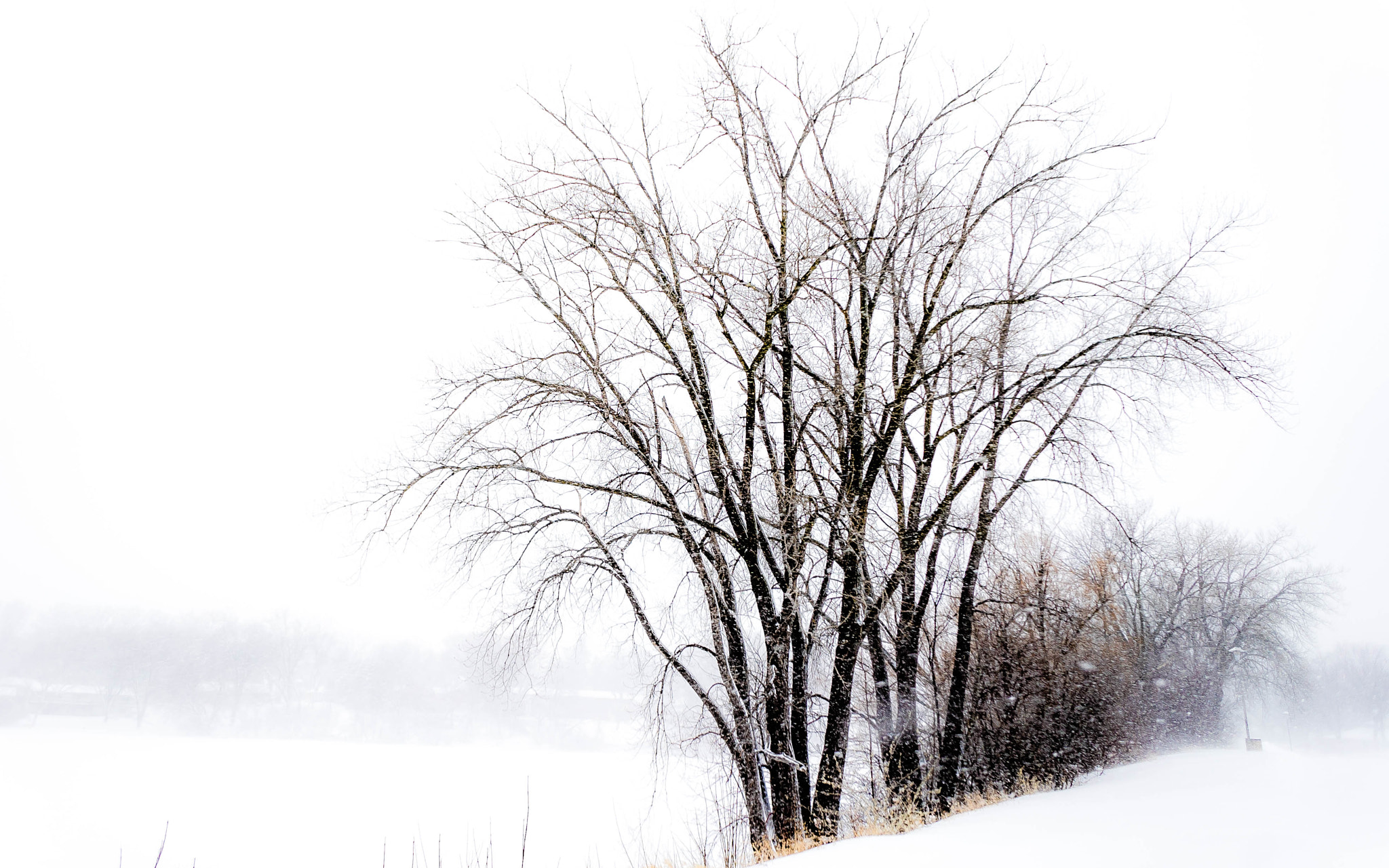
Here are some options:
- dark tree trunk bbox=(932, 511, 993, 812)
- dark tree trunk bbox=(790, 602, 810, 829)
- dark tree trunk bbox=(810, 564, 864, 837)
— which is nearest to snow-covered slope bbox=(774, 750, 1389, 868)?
dark tree trunk bbox=(932, 511, 993, 812)

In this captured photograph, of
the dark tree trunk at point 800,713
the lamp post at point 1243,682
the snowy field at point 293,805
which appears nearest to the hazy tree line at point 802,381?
the dark tree trunk at point 800,713

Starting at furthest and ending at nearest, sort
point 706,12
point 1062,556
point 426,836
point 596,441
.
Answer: point 426,836, point 1062,556, point 596,441, point 706,12

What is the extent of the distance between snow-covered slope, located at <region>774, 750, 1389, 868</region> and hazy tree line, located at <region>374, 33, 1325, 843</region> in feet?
7.62

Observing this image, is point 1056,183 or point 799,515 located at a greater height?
point 1056,183

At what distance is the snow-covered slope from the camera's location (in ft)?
14.2

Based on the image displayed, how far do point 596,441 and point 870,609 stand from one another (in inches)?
156

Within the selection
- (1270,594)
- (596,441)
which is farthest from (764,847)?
(1270,594)

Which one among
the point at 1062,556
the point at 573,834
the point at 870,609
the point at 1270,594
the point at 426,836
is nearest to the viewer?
the point at 870,609

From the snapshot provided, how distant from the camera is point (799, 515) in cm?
805

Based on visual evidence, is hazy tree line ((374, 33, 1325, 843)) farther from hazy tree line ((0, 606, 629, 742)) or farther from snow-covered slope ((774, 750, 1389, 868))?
hazy tree line ((0, 606, 629, 742))

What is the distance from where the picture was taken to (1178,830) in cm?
520

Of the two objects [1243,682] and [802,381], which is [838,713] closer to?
[802,381]

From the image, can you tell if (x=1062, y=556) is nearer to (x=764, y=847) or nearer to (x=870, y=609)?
(x=870, y=609)

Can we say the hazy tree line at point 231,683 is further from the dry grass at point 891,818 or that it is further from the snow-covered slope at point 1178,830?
the snow-covered slope at point 1178,830
